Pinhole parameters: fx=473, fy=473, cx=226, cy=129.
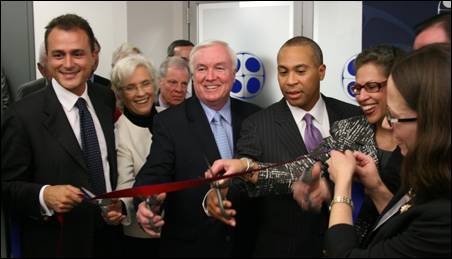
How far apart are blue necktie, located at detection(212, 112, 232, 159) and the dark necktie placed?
214 mm

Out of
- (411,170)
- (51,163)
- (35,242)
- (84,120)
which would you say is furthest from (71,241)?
(411,170)

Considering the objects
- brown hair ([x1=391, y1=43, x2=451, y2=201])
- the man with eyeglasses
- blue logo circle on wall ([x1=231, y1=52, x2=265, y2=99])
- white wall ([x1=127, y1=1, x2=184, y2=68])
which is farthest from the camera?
white wall ([x1=127, y1=1, x2=184, y2=68])

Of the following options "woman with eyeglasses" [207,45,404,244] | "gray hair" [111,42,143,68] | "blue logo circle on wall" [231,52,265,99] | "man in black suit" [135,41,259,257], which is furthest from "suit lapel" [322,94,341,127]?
"gray hair" [111,42,143,68]

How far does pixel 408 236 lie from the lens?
71 cm

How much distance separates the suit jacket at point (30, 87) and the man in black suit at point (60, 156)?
59mm

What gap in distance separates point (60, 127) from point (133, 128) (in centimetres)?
27

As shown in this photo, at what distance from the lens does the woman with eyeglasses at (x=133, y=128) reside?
1.30 m

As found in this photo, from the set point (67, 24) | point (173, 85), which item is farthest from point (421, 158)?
point (173, 85)

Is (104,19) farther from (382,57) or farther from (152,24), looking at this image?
(382,57)

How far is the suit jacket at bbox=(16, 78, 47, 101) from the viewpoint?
3.93 feet

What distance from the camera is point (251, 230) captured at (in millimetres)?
1295

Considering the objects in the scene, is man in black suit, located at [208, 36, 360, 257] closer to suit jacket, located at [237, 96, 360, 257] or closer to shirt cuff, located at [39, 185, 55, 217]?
suit jacket, located at [237, 96, 360, 257]

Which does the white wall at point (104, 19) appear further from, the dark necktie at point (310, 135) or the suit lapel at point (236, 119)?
the dark necktie at point (310, 135)

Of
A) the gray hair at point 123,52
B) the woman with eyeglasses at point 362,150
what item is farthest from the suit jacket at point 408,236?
the gray hair at point 123,52
